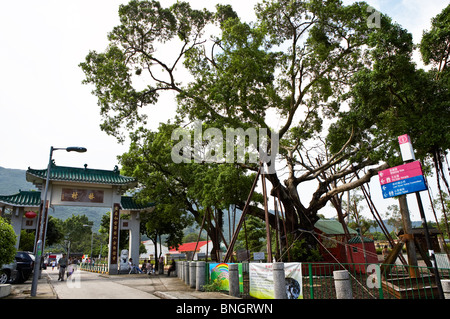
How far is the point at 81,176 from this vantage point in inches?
852

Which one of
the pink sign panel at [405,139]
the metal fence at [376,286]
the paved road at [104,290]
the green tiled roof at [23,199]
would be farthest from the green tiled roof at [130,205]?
the pink sign panel at [405,139]

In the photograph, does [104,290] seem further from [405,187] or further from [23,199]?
[23,199]

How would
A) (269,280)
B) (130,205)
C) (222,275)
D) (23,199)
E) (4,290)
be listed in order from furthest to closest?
(130,205)
(23,199)
(222,275)
(4,290)
(269,280)

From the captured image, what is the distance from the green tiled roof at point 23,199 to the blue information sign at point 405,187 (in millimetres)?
21302

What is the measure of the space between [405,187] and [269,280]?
4325 millimetres

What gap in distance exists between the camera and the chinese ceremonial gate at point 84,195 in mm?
20125

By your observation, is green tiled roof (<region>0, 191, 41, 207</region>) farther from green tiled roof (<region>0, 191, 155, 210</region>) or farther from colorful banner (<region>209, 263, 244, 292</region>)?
colorful banner (<region>209, 263, 244, 292</region>)

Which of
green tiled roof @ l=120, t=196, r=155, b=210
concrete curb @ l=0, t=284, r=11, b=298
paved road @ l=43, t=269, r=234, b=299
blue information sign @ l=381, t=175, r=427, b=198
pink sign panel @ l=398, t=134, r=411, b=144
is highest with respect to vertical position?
green tiled roof @ l=120, t=196, r=155, b=210

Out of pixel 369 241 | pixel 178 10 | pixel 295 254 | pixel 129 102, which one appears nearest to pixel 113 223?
pixel 129 102

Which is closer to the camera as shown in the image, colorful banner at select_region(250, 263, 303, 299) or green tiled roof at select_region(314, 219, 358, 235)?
colorful banner at select_region(250, 263, 303, 299)

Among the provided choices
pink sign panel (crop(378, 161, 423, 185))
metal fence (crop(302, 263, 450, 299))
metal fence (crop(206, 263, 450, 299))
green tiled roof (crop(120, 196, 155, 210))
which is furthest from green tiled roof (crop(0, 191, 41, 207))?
pink sign panel (crop(378, 161, 423, 185))

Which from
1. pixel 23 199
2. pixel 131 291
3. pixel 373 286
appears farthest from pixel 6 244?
pixel 23 199

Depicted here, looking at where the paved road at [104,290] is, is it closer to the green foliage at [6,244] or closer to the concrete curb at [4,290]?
the concrete curb at [4,290]

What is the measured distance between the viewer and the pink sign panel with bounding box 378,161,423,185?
23.2 ft
